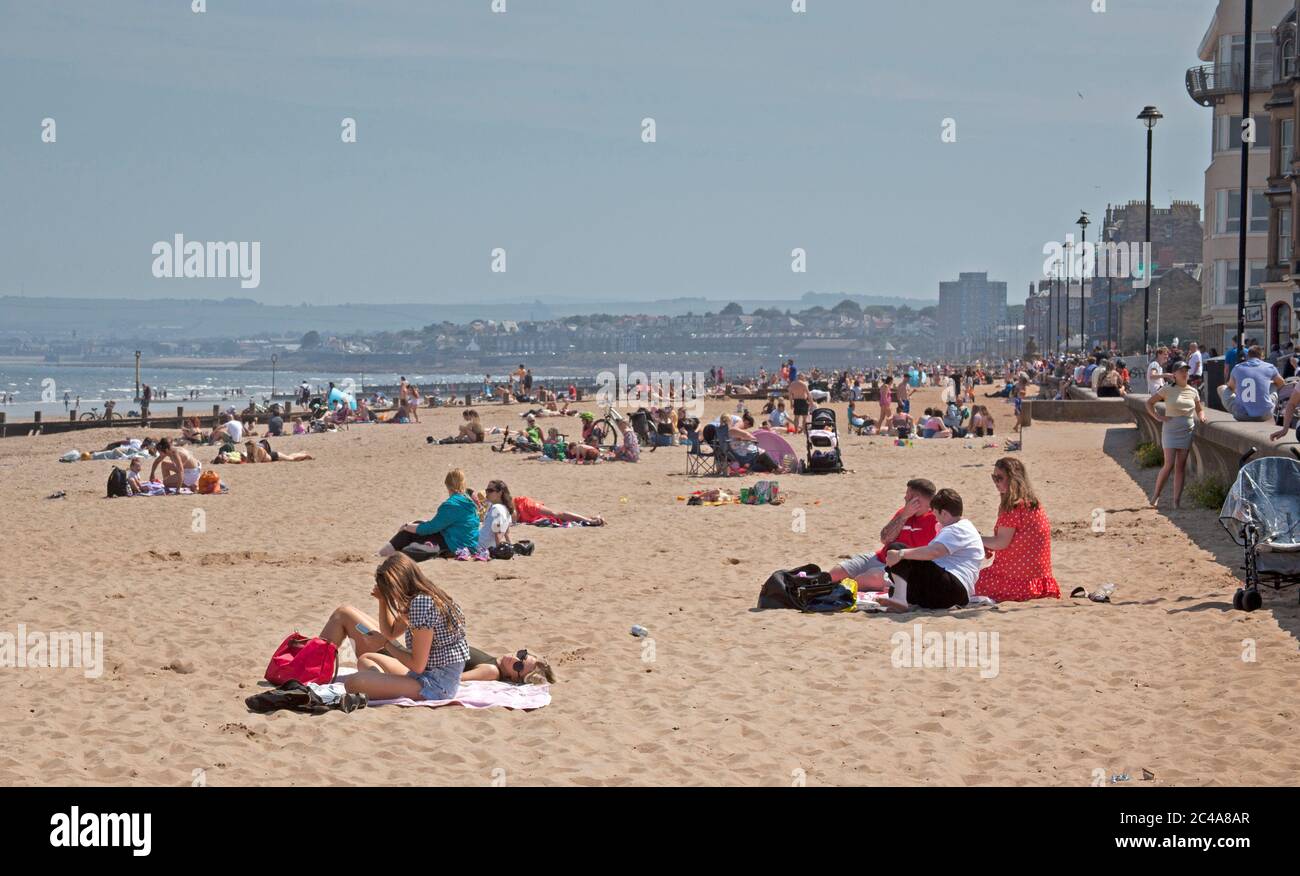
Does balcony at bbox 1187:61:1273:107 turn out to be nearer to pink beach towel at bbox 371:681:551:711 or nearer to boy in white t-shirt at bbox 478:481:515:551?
boy in white t-shirt at bbox 478:481:515:551

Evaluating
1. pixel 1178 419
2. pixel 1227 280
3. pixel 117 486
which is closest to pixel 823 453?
pixel 1178 419

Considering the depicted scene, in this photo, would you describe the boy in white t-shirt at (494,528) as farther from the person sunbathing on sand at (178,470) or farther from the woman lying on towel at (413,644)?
the person sunbathing on sand at (178,470)

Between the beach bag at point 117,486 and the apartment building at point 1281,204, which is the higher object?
the apartment building at point 1281,204

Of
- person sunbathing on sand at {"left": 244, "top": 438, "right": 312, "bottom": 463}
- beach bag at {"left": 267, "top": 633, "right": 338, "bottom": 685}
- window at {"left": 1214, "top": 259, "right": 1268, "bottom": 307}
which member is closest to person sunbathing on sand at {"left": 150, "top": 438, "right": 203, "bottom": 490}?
person sunbathing on sand at {"left": 244, "top": 438, "right": 312, "bottom": 463}

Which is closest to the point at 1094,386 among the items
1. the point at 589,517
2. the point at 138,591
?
the point at 589,517

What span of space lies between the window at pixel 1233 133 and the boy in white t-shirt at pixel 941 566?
40.4 meters

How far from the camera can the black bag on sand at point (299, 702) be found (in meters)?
7.70

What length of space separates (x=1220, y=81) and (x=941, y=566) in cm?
4300

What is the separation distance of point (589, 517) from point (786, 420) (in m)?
16.6

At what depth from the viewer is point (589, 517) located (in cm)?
1616

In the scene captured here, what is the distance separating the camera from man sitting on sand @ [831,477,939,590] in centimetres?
1044

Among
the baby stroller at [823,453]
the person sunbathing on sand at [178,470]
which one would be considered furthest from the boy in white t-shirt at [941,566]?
the person sunbathing on sand at [178,470]

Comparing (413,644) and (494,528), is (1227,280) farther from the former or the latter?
(413,644)

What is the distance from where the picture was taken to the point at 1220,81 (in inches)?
1875
